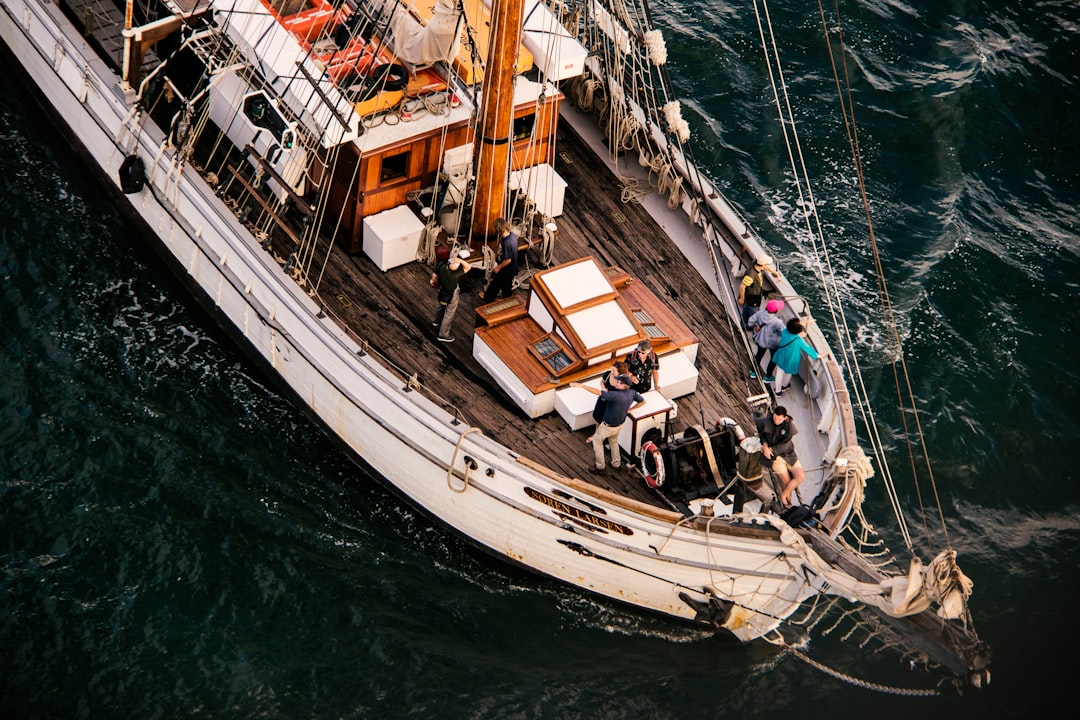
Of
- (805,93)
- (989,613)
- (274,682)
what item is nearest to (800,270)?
(805,93)

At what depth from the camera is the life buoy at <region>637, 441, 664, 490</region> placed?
20.2 meters

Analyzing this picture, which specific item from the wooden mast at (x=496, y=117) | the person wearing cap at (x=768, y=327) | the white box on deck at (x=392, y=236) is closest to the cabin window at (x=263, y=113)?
the white box on deck at (x=392, y=236)

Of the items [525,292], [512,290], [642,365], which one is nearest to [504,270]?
[512,290]

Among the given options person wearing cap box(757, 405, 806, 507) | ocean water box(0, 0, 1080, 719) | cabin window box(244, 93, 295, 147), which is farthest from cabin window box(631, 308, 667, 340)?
cabin window box(244, 93, 295, 147)

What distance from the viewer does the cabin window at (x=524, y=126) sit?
23156mm

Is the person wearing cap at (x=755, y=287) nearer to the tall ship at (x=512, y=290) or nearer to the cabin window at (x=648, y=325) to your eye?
the tall ship at (x=512, y=290)

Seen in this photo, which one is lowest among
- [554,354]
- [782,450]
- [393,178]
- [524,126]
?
[782,450]

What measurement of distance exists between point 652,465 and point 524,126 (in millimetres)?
6261

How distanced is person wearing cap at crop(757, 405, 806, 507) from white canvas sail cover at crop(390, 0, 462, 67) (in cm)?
752

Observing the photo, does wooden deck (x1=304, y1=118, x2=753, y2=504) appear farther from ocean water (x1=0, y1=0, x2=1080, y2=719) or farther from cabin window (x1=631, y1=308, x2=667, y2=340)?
ocean water (x1=0, y1=0, x2=1080, y2=719)

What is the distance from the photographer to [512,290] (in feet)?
74.2

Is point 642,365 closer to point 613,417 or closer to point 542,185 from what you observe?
point 613,417

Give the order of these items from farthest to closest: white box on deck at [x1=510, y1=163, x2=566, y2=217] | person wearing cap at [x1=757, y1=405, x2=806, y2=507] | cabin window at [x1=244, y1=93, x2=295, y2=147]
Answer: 1. white box on deck at [x1=510, y1=163, x2=566, y2=217]
2. cabin window at [x1=244, y1=93, x2=295, y2=147]
3. person wearing cap at [x1=757, y1=405, x2=806, y2=507]

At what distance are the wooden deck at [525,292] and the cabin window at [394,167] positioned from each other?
1.43 meters
